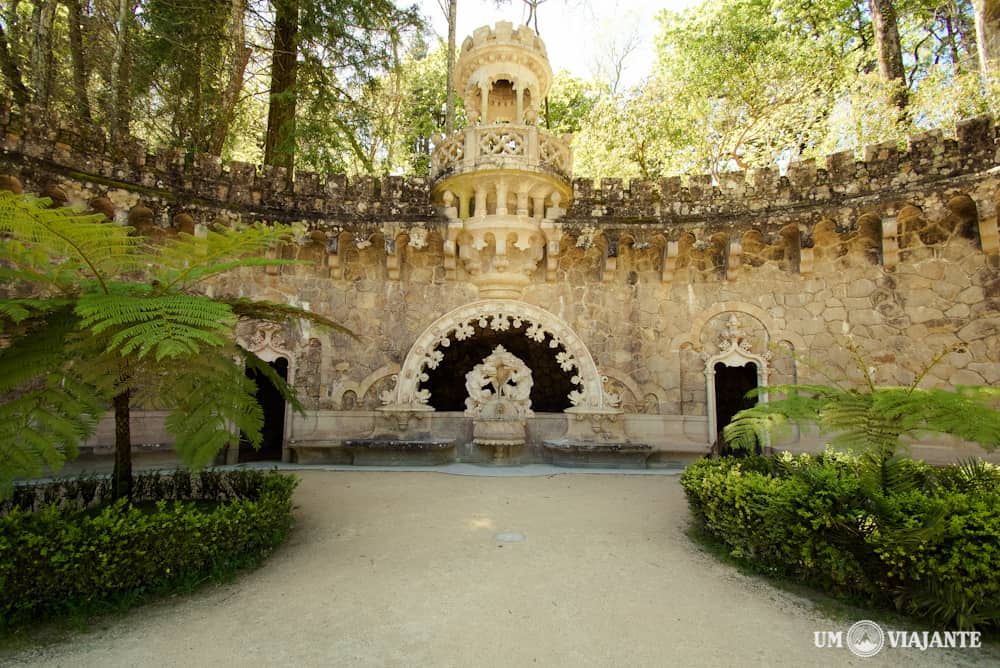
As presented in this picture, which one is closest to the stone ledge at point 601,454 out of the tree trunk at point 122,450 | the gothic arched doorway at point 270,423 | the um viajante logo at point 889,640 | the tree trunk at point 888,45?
the um viajante logo at point 889,640

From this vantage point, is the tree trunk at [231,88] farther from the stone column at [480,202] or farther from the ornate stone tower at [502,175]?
the stone column at [480,202]

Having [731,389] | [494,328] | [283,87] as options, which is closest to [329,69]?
[283,87]

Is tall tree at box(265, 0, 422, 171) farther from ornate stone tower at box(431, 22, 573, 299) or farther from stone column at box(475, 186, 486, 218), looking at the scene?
stone column at box(475, 186, 486, 218)

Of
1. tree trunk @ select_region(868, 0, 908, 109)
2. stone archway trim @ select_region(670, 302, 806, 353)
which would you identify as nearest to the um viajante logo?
stone archway trim @ select_region(670, 302, 806, 353)

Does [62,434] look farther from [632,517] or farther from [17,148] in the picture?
[17,148]

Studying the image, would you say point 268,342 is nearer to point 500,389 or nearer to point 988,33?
point 500,389

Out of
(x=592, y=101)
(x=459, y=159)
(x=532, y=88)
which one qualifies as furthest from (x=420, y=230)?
(x=592, y=101)

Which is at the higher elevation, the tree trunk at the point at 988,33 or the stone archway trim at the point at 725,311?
the tree trunk at the point at 988,33

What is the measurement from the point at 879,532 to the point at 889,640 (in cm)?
74

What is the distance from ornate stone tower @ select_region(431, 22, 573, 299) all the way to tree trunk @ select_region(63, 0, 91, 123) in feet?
22.7

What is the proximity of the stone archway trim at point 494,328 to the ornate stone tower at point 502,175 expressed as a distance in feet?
1.20

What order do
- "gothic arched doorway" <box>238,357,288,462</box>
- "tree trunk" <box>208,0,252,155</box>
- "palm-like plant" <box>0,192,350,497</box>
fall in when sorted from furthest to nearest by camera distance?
"tree trunk" <box>208,0,252,155</box>, "gothic arched doorway" <box>238,357,288,462</box>, "palm-like plant" <box>0,192,350,497</box>

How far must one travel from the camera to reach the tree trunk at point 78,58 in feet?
33.1

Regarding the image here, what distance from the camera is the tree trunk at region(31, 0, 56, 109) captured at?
922 cm
